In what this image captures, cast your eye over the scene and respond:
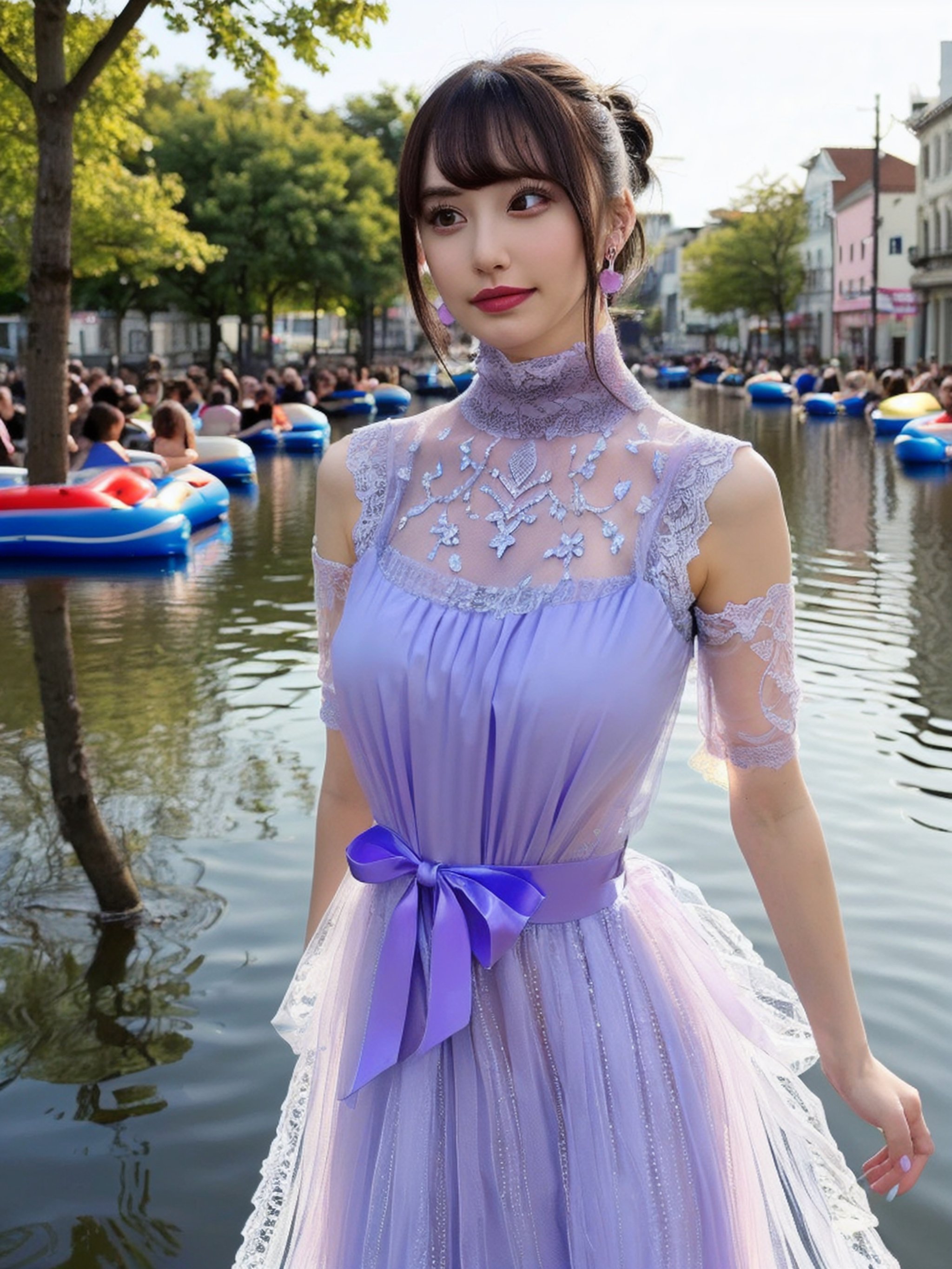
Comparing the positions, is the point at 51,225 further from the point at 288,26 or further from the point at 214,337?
the point at 214,337

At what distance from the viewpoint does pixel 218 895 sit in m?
6.25

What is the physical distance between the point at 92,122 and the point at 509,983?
22295 mm

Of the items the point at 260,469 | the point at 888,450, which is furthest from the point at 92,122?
the point at 888,450

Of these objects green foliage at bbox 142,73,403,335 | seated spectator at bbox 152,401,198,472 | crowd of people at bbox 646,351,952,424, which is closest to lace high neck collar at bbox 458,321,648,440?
seated spectator at bbox 152,401,198,472

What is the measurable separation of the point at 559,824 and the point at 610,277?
71 centimetres

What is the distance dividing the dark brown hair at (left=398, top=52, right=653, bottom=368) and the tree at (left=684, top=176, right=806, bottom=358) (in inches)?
2970

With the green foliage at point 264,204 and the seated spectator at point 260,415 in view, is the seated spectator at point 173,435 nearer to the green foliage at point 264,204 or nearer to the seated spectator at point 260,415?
the seated spectator at point 260,415

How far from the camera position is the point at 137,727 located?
29.0ft

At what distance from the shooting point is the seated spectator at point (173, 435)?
19.0 m

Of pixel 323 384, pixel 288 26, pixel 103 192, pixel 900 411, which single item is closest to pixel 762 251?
pixel 323 384

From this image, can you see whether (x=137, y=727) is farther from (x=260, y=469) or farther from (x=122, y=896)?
(x=260, y=469)

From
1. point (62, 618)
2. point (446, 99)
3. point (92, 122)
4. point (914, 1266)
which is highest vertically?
point (92, 122)

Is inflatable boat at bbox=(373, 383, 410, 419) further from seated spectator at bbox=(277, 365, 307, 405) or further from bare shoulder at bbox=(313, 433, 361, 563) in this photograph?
bare shoulder at bbox=(313, 433, 361, 563)

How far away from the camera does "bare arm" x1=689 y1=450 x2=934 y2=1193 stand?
2.01 metres
